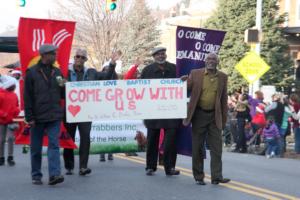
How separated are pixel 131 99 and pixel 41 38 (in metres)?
1.70

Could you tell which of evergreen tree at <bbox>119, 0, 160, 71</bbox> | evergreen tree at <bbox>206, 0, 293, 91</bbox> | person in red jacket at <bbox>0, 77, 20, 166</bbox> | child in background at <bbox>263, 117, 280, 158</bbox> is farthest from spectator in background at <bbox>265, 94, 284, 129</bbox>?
evergreen tree at <bbox>119, 0, 160, 71</bbox>

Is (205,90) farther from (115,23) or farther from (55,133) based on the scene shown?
(115,23)

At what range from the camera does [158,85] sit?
35.2 feet

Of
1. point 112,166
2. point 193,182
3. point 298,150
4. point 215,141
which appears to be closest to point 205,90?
point 215,141

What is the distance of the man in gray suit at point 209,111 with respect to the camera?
31.8ft

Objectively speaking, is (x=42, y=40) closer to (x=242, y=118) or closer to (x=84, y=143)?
(x=84, y=143)

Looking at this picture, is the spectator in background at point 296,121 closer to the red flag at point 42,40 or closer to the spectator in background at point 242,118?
the spectator in background at point 242,118

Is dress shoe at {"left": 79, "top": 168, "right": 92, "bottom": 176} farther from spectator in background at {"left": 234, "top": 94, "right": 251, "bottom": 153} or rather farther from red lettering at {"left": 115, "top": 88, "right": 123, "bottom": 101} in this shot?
spectator in background at {"left": 234, "top": 94, "right": 251, "bottom": 153}

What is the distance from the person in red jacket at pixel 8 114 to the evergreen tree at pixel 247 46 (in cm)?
2430

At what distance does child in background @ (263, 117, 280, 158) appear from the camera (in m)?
17.5

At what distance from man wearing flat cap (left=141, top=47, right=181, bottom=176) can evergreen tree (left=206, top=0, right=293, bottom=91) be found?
25404 mm

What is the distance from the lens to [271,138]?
17.5 metres

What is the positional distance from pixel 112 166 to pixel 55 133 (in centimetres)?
279

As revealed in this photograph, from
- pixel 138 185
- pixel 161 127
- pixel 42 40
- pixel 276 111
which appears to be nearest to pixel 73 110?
pixel 42 40
